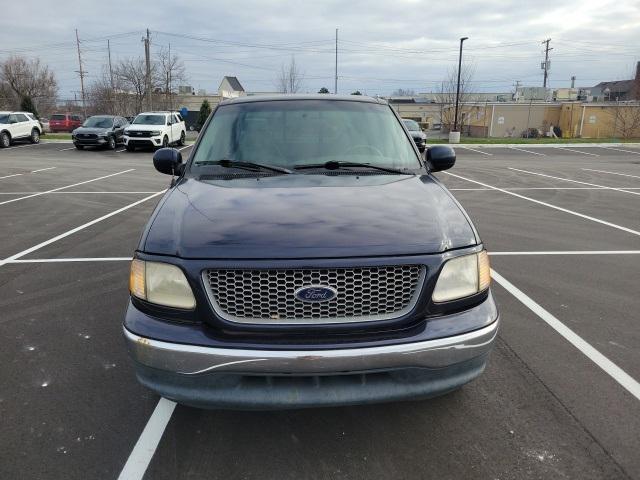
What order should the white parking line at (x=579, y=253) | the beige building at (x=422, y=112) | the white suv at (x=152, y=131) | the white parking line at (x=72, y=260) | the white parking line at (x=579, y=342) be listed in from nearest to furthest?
the white parking line at (x=579, y=342) < the white parking line at (x=72, y=260) < the white parking line at (x=579, y=253) < the white suv at (x=152, y=131) < the beige building at (x=422, y=112)

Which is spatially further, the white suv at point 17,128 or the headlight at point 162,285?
the white suv at point 17,128

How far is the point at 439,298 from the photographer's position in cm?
236

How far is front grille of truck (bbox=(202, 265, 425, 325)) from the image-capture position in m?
2.23

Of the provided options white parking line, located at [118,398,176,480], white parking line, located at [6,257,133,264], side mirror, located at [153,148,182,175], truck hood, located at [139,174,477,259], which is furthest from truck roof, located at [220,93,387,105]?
white parking line, located at [6,257,133,264]

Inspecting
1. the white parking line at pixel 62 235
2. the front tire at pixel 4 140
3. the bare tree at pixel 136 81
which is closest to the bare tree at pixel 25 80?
the bare tree at pixel 136 81

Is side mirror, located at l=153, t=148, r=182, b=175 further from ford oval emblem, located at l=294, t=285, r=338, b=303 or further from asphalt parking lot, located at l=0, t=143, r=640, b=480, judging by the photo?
ford oval emblem, located at l=294, t=285, r=338, b=303

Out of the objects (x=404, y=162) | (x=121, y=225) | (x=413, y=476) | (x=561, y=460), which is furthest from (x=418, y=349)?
(x=121, y=225)

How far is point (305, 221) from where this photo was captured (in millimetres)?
2475

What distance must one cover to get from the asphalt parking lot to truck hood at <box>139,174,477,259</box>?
41.3 inches

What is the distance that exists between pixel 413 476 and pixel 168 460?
3.96ft

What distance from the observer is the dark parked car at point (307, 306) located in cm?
219

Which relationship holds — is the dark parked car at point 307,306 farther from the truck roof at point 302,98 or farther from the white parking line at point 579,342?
the truck roof at point 302,98

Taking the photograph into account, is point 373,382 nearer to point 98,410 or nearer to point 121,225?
point 98,410

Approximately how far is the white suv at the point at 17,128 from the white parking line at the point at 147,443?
87.7 feet
